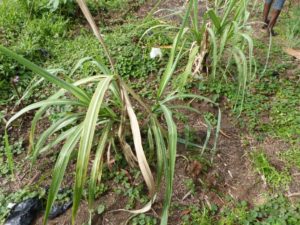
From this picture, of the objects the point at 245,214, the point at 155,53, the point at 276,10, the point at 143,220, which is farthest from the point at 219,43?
the point at 143,220

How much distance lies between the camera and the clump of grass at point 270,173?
177 cm

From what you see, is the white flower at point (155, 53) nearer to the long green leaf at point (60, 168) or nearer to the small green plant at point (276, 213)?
the long green leaf at point (60, 168)

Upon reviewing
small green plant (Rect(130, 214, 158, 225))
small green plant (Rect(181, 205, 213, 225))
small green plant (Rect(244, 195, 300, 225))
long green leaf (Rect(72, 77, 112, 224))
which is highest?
long green leaf (Rect(72, 77, 112, 224))

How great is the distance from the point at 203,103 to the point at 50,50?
1476 millimetres

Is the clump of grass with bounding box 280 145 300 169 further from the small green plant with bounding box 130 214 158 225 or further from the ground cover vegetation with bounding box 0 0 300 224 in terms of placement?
the small green plant with bounding box 130 214 158 225

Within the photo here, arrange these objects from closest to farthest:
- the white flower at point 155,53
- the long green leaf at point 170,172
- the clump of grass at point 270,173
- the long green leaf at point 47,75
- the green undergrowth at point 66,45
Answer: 1. the long green leaf at point 47,75
2. the long green leaf at point 170,172
3. the clump of grass at point 270,173
4. the green undergrowth at point 66,45
5. the white flower at point 155,53

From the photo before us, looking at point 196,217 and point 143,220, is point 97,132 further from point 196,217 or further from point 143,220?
point 196,217

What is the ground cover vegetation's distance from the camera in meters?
1.44

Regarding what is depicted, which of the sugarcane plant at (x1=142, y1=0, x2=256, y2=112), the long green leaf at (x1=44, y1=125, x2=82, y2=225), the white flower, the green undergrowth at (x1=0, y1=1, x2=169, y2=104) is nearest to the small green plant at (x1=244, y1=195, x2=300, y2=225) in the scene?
the sugarcane plant at (x1=142, y1=0, x2=256, y2=112)

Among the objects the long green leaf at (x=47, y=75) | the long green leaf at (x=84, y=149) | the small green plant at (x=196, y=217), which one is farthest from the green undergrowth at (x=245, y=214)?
the long green leaf at (x=47, y=75)

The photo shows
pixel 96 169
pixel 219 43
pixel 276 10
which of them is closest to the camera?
pixel 96 169

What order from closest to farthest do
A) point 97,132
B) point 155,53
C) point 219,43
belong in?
point 97,132
point 219,43
point 155,53

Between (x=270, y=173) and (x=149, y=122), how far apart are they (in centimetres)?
76

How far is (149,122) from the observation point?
1.71 m
